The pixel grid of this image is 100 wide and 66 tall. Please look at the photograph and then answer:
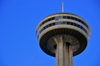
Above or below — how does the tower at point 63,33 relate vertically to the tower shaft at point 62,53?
above

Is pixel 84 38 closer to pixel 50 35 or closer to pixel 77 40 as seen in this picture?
pixel 77 40

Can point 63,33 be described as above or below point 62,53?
above

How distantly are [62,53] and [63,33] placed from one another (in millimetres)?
6254

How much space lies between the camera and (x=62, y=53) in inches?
2368

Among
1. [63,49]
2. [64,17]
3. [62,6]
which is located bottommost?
[63,49]

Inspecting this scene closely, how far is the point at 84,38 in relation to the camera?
6197cm

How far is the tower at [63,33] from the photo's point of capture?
6003 cm

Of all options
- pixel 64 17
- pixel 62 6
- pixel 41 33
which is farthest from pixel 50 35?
pixel 62 6

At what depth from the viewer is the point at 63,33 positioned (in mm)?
60750

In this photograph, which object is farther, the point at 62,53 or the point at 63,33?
the point at 63,33

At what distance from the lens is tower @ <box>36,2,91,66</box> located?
197ft

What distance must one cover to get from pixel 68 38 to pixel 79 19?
7.09 metres

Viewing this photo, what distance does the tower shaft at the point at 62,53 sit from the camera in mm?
59531

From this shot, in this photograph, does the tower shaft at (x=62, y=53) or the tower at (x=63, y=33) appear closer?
the tower shaft at (x=62, y=53)
